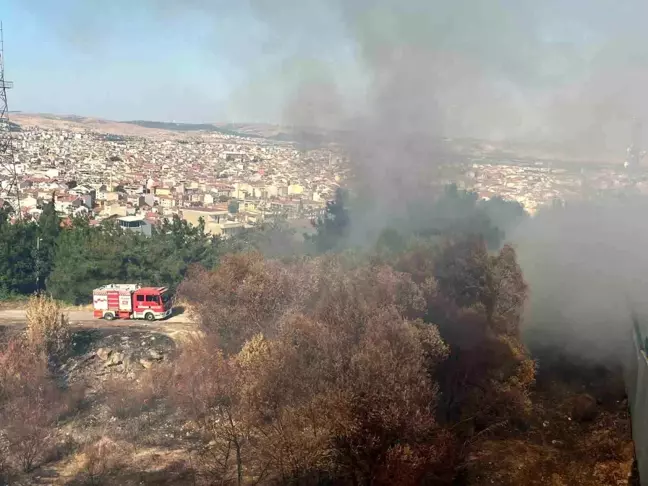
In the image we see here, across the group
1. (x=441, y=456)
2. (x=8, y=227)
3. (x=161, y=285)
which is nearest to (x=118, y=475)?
(x=441, y=456)

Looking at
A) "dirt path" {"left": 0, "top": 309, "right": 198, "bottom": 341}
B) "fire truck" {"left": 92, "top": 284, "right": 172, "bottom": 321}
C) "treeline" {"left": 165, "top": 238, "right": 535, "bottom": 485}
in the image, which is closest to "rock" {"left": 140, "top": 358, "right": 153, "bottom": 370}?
"dirt path" {"left": 0, "top": 309, "right": 198, "bottom": 341}

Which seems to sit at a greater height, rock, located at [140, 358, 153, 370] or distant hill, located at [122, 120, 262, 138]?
distant hill, located at [122, 120, 262, 138]

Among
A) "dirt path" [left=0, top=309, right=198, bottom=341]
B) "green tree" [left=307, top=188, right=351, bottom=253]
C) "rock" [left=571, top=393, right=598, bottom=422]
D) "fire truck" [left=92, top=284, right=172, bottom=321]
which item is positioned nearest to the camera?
"rock" [left=571, top=393, right=598, bottom=422]

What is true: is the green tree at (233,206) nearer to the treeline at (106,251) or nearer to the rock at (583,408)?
the treeline at (106,251)

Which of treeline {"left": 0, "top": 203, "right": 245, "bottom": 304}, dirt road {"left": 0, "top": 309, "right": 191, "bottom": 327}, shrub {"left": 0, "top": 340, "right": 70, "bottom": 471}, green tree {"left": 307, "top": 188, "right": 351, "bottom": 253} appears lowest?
dirt road {"left": 0, "top": 309, "right": 191, "bottom": 327}

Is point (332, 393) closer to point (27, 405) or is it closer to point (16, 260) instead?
point (27, 405)

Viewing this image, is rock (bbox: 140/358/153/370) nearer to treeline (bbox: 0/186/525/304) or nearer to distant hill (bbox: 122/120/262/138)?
treeline (bbox: 0/186/525/304)

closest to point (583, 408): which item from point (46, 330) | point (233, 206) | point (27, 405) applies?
point (27, 405)
